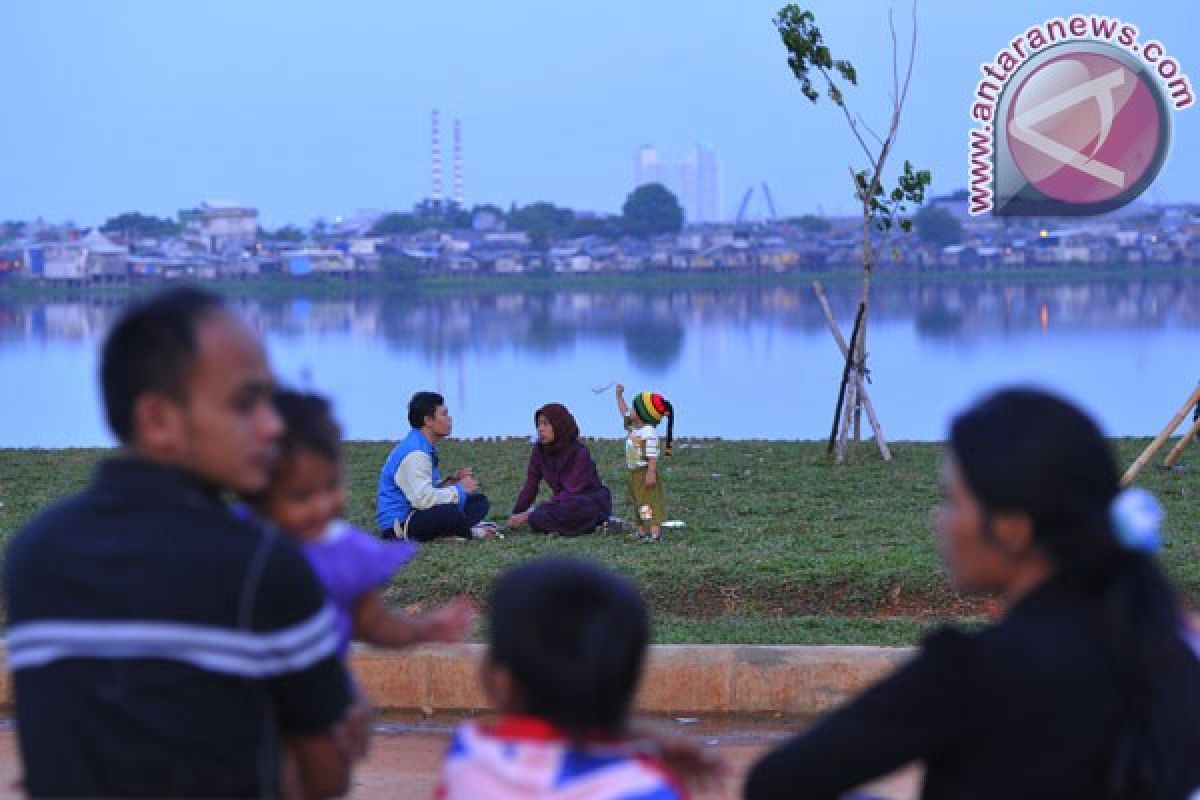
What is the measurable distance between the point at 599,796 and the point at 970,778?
490 mm

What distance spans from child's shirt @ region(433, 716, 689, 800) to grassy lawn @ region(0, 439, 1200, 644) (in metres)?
3.89

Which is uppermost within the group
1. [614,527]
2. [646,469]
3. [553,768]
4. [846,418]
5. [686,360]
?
[553,768]

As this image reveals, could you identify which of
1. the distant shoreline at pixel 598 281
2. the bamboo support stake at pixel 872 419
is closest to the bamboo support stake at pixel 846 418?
the bamboo support stake at pixel 872 419

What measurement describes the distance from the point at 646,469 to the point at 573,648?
7.19 metres

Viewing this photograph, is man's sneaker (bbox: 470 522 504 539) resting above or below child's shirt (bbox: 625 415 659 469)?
below

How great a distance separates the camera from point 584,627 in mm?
2232

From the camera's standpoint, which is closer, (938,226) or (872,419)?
(872,419)

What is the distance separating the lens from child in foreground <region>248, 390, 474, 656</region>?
2688mm

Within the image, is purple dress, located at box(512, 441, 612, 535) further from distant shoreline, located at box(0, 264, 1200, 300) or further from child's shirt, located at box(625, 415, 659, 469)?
distant shoreline, located at box(0, 264, 1200, 300)

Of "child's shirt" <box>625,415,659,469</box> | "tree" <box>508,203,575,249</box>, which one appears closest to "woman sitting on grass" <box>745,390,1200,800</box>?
"child's shirt" <box>625,415,659,469</box>

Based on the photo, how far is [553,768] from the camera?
7.41 ft

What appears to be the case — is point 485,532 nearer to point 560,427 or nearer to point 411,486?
point 411,486

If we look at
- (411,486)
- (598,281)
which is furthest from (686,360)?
(598,281)

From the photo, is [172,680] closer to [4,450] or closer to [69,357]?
[4,450]
